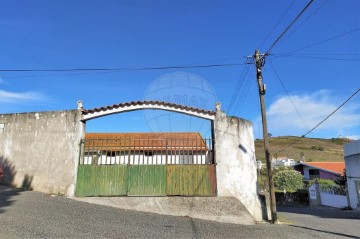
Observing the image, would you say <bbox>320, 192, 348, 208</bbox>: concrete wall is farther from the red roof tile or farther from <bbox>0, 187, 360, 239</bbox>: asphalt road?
<bbox>0, 187, 360, 239</bbox>: asphalt road

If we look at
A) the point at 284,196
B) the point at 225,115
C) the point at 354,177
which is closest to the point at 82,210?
the point at 225,115

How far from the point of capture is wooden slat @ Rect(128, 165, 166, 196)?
41.8 feet

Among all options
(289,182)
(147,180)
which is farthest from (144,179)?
(289,182)

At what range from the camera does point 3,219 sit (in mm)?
8555

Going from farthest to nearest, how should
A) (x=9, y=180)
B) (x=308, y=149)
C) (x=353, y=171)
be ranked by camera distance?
(x=308, y=149) → (x=353, y=171) → (x=9, y=180)

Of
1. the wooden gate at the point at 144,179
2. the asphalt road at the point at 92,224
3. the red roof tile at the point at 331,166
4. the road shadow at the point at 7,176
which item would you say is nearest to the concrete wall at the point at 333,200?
the red roof tile at the point at 331,166

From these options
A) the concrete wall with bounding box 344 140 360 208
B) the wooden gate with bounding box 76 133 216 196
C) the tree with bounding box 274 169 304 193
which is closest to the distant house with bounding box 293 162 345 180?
the tree with bounding box 274 169 304 193

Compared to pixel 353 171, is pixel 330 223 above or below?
below

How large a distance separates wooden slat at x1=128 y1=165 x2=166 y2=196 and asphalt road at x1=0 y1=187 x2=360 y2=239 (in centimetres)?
130

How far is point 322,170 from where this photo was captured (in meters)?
43.2

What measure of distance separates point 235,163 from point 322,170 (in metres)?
34.8

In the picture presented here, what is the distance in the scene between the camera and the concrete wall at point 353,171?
2169 cm

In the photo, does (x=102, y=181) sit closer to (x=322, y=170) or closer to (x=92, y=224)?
(x=92, y=224)

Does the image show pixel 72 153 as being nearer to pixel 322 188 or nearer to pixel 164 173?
pixel 164 173
